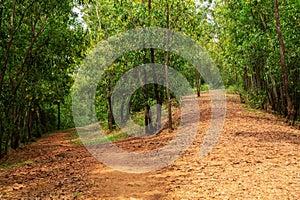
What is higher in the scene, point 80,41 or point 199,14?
point 199,14

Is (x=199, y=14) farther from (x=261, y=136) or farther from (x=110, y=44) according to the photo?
(x=261, y=136)

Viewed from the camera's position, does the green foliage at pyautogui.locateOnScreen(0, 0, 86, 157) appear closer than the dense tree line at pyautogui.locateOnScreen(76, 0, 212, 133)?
Yes

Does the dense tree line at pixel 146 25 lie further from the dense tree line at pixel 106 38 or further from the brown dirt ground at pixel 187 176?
the brown dirt ground at pixel 187 176

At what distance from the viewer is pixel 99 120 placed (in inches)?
1405

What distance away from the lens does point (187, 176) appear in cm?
945

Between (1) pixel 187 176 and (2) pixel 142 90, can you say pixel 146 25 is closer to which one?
(2) pixel 142 90

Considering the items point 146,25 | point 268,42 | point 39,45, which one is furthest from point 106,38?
point 268,42

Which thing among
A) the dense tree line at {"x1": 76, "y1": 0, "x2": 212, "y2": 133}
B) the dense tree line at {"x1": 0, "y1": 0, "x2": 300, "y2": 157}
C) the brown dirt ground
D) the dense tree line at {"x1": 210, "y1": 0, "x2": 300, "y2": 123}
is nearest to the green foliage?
the dense tree line at {"x1": 0, "y1": 0, "x2": 300, "y2": 157}

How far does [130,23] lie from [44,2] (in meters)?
5.00

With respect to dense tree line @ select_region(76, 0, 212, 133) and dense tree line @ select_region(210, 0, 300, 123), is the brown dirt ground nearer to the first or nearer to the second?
dense tree line @ select_region(76, 0, 212, 133)

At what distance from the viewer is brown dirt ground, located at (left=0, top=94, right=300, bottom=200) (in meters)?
8.02

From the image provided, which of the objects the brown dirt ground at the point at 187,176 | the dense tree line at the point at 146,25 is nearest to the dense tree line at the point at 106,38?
the dense tree line at the point at 146,25

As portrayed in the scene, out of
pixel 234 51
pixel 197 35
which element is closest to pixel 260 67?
pixel 234 51

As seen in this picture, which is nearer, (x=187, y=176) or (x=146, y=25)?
(x=187, y=176)
